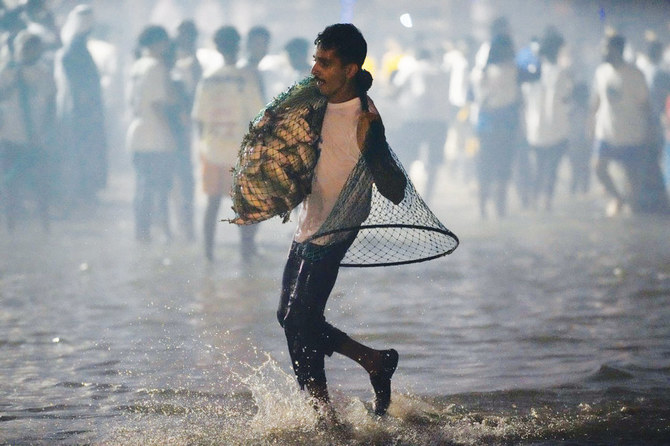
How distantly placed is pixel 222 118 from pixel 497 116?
19.1 ft

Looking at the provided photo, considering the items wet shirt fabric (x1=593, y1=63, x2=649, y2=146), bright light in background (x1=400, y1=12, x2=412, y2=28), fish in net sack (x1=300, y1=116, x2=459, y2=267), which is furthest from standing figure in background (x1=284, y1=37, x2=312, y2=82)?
bright light in background (x1=400, y1=12, x2=412, y2=28)

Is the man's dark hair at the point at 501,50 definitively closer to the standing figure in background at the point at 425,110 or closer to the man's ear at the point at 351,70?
the standing figure in background at the point at 425,110

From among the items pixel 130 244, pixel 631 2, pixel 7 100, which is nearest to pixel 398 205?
pixel 130 244

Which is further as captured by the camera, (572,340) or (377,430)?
(572,340)

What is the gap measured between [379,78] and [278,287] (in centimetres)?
1709

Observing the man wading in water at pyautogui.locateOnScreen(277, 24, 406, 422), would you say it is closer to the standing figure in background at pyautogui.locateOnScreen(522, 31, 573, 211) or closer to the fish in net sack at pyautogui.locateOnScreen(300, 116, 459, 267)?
the fish in net sack at pyautogui.locateOnScreen(300, 116, 459, 267)

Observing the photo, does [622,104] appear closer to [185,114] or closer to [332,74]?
[185,114]

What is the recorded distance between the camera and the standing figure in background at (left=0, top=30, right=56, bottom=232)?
12.7 metres

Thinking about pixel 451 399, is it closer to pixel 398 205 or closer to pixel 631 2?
pixel 398 205

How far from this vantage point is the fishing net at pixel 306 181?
4520 mm

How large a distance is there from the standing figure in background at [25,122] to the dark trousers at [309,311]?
870 centimetres

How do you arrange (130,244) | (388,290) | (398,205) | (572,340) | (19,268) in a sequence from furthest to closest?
(130,244) → (19,268) → (388,290) → (572,340) → (398,205)

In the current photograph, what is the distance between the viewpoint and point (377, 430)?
4633 millimetres

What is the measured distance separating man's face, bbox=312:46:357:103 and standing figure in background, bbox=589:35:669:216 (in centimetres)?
1019
